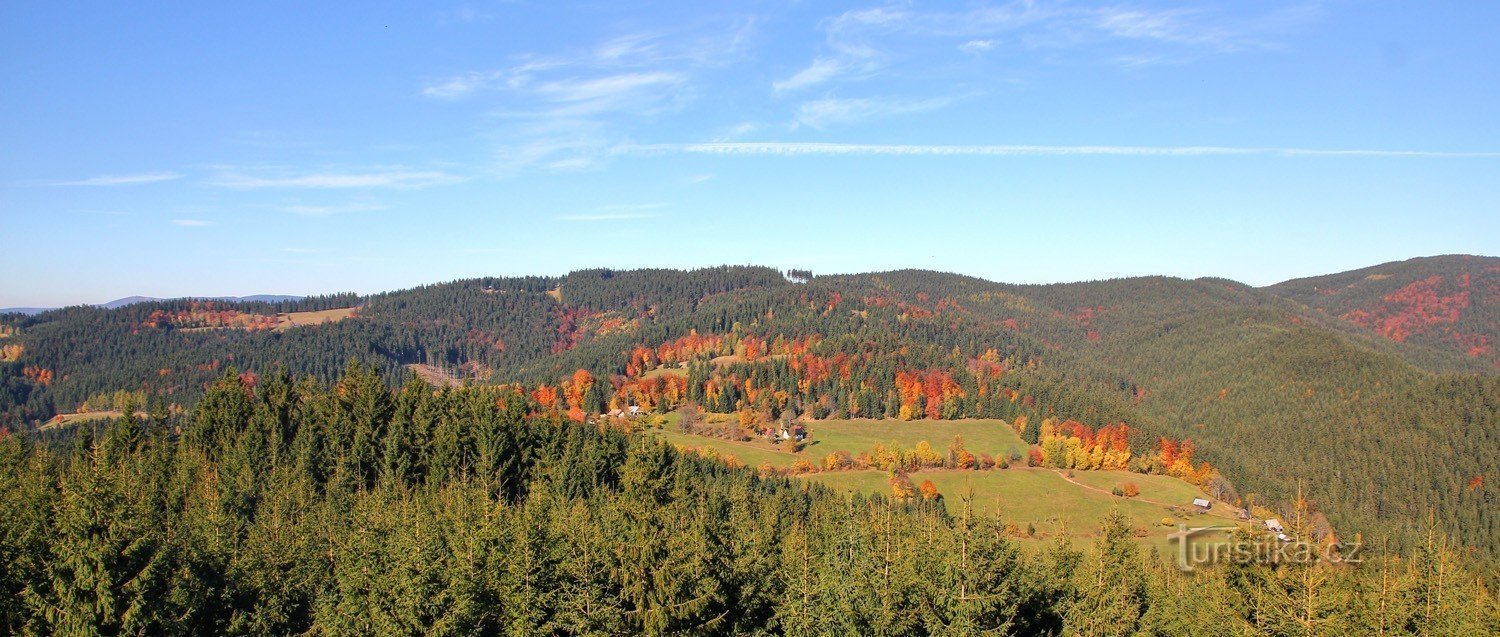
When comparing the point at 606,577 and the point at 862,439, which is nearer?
the point at 606,577

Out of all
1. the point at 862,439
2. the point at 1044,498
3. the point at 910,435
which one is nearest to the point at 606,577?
the point at 1044,498

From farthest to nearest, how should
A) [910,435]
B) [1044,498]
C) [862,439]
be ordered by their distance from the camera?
1. [910,435]
2. [862,439]
3. [1044,498]

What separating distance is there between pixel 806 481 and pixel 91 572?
364 feet

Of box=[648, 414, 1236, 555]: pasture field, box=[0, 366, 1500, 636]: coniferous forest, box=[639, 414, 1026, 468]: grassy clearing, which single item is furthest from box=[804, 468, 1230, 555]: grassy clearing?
box=[0, 366, 1500, 636]: coniferous forest

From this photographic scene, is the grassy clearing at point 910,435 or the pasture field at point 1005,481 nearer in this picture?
the pasture field at point 1005,481

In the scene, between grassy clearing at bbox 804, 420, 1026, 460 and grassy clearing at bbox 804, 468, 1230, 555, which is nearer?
grassy clearing at bbox 804, 468, 1230, 555

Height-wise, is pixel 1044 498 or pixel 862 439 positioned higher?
pixel 862 439

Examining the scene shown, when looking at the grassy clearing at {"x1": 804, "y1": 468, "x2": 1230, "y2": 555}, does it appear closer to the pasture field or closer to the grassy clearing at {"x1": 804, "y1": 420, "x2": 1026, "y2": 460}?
the pasture field

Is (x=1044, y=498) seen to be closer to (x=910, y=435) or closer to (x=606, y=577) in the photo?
(x=910, y=435)

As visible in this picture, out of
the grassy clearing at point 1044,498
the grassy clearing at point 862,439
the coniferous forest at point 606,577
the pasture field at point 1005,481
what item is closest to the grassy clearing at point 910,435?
the grassy clearing at point 862,439

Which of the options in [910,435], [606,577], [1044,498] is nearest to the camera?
[606,577]

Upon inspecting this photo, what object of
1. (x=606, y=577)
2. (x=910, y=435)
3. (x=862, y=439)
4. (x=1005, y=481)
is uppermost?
(x=606, y=577)

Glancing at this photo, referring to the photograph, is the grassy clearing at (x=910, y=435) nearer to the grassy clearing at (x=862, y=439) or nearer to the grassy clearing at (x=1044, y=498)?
the grassy clearing at (x=862, y=439)

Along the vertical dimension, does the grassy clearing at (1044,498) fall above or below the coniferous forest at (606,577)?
below
